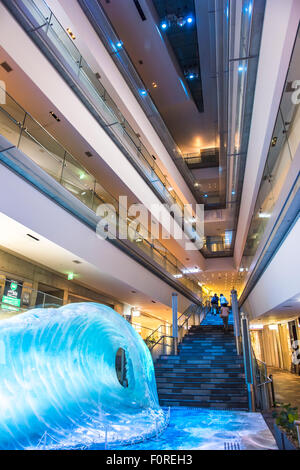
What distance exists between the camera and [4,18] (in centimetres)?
659

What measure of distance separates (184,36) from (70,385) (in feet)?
51.1

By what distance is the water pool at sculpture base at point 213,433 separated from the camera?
3.88 m

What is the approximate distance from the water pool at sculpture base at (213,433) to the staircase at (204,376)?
122 cm

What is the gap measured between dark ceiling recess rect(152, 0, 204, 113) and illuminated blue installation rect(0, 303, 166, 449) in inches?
534

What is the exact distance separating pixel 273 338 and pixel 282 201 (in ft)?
55.2

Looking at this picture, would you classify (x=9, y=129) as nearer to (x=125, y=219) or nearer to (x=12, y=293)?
(x=12, y=293)

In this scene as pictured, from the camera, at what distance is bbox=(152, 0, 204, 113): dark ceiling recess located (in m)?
13.0

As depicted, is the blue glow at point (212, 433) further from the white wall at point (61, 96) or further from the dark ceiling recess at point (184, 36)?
the dark ceiling recess at point (184, 36)

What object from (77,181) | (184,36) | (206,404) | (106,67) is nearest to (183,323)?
(206,404)

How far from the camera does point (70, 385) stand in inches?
180

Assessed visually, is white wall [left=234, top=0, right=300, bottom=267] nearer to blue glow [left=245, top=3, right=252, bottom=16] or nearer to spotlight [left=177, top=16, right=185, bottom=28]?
blue glow [left=245, top=3, right=252, bottom=16]

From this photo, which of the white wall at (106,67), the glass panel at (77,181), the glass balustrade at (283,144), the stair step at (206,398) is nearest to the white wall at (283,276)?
the glass balustrade at (283,144)

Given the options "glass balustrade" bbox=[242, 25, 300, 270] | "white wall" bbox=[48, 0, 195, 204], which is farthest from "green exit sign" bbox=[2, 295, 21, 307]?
"white wall" bbox=[48, 0, 195, 204]

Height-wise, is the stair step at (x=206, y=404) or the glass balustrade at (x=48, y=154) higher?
the glass balustrade at (x=48, y=154)
